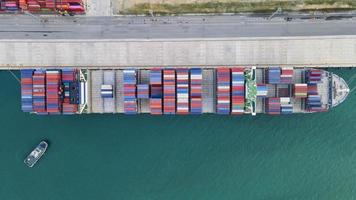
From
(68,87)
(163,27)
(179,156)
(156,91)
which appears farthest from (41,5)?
(179,156)

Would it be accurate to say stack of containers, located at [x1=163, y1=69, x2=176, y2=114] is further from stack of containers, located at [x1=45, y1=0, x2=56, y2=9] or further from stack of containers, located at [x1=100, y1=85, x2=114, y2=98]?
stack of containers, located at [x1=45, y1=0, x2=56, y2=9]

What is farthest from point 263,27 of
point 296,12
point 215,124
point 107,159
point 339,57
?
point 107,159

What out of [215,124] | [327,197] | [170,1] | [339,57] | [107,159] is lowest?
[327,197]

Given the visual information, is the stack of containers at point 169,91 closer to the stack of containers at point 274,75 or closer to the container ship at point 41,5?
the stack of containers at point 274,75

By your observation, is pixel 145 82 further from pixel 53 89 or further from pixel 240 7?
pixel 240 7

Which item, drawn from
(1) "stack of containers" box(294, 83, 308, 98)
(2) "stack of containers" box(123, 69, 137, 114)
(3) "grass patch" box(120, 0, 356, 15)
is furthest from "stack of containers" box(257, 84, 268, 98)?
(2) "stack of containers" box(123, 69, 137, 114)

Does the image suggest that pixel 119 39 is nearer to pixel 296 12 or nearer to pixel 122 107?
pixel 122 107
